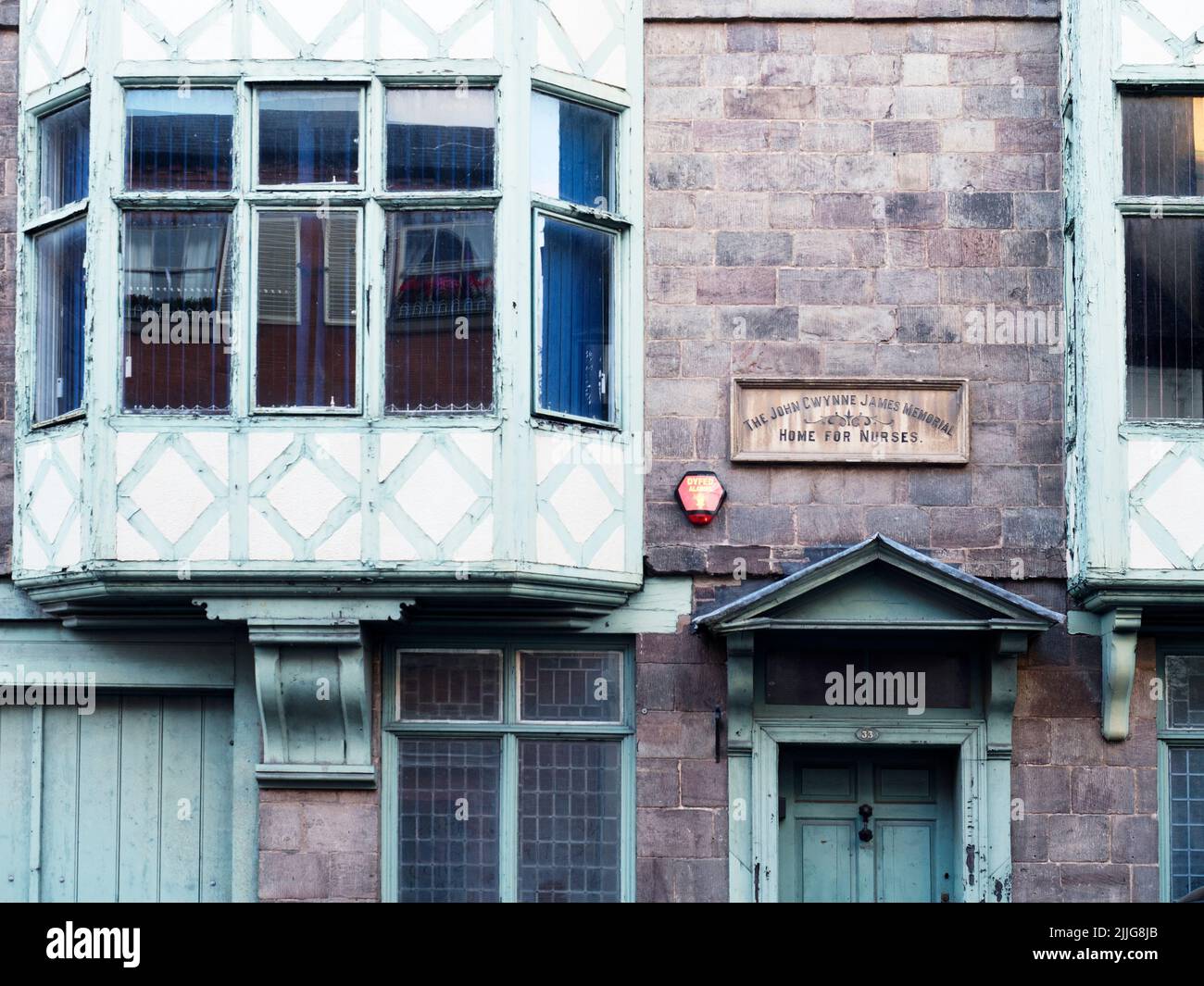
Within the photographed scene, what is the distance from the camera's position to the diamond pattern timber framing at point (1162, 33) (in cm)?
1121

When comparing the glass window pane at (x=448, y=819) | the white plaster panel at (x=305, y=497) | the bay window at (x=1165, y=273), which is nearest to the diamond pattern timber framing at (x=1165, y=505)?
the bay window at (x=1165, y=273)

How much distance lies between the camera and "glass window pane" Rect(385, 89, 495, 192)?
11.0 meters

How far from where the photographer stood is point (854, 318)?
11500mm

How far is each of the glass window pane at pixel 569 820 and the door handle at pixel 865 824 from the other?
1.54m

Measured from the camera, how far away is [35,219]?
11.4 metres

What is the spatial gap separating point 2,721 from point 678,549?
4.46 m

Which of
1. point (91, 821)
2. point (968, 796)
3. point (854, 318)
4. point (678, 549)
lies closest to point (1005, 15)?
point (854, 318)

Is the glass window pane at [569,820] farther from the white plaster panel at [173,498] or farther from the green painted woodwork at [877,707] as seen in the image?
the white plaster panel at [173,498]

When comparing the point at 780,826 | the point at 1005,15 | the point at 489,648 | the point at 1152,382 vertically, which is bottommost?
the point at 780,826

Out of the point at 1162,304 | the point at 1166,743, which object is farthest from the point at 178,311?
the point at 1166,743

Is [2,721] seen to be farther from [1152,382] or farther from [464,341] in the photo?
[1152,382]

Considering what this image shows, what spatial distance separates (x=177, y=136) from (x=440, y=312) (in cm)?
196

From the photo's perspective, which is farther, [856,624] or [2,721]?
[2,721]

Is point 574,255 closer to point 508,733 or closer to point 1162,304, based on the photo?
point 508,733
